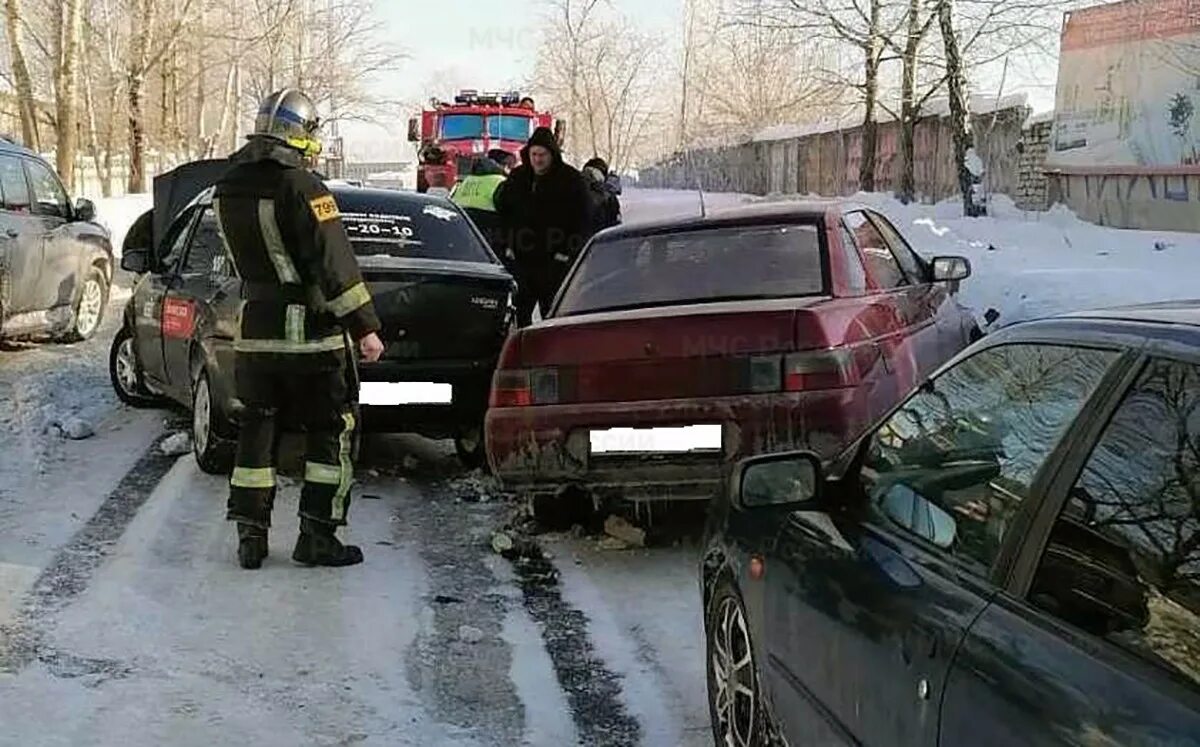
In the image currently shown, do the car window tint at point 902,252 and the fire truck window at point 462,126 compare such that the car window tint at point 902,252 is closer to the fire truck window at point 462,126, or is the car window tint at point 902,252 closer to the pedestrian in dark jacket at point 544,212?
the pedestrian in dark jacket at point 544,212

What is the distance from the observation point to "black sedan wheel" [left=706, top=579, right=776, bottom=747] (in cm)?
357

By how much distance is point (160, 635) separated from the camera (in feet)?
16.3

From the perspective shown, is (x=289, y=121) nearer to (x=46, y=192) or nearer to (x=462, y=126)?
(x=46, y=192)

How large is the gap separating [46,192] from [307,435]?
772 cm

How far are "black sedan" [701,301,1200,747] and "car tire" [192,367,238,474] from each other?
14.8ft

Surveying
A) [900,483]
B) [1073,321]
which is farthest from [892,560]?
[1073,321]

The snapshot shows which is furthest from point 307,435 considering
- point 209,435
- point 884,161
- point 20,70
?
point 884,161

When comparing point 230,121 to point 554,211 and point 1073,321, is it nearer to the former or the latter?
point 554,211

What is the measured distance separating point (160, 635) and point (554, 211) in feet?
17.1

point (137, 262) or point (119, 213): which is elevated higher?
point (119, 213)

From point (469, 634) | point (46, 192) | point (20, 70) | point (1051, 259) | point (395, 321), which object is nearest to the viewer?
point (469, 634)

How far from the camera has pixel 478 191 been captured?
11.8 m

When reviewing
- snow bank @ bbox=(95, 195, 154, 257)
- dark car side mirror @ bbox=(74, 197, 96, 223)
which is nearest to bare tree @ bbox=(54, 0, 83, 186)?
snow bank @ bbox=(95, 195, 154, 257)

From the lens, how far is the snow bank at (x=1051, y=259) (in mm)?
10289
